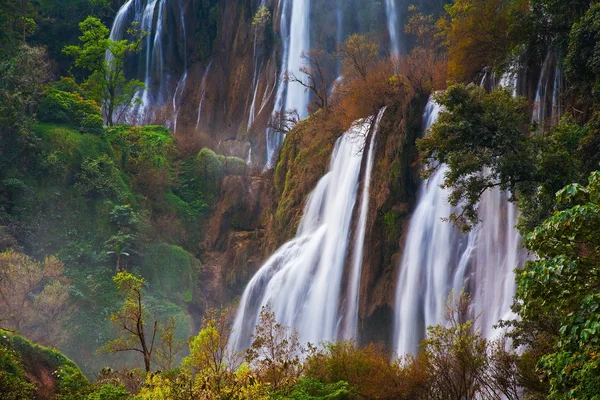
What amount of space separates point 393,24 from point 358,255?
90.8 feet

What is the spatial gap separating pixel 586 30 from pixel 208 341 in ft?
43.8

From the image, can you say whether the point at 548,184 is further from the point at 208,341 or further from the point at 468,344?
the point at 208,341

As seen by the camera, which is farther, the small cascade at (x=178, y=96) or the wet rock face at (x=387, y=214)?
the small cascade at (x=178, y=96)

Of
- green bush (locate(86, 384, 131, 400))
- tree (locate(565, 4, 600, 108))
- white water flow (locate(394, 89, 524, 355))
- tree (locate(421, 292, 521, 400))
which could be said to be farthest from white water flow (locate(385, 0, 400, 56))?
green bush (locate(86, 384, 131, 400))

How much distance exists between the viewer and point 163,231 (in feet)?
139

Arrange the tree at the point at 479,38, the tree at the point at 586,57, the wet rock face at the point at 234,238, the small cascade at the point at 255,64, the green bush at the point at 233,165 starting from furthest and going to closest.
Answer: the small cascade at the point at 255,64 → the green bush at the point at 233,165 → the wet rock face at the point at 234,238 → the tree at the point at 479,38 → the tree at the point at 586,57

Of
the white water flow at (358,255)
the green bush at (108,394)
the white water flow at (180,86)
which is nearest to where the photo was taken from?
the green bush at (108,394)

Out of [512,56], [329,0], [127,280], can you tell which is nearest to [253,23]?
[329,0]

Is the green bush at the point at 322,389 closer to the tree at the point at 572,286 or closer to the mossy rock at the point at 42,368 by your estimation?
the mossy rock at the point at 42,368

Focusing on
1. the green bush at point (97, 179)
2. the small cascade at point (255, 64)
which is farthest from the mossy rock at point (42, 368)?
the small cascade at point (255, 64)

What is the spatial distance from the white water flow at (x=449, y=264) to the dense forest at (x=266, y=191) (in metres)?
0.41

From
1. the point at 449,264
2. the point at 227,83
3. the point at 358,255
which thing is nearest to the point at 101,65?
the point at 227,83

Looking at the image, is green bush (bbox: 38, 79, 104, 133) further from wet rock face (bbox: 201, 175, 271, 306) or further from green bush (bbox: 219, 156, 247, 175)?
wet rock face (bbox: 201, 175, 271, 306)

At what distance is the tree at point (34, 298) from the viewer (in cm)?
3005
